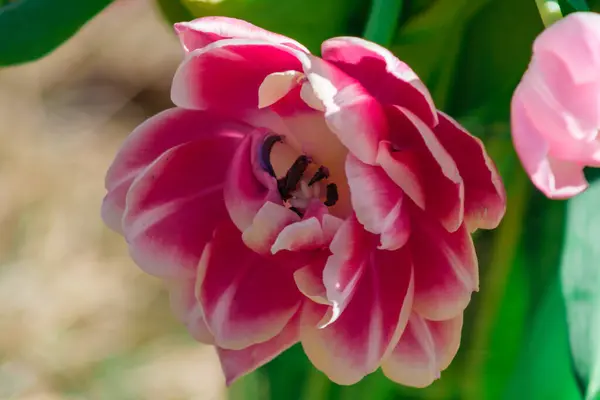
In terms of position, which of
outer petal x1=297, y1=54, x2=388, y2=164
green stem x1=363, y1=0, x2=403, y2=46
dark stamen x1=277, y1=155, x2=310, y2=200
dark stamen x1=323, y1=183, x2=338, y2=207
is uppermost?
outer petal x1=297, y1=54, x2=388, y2=164

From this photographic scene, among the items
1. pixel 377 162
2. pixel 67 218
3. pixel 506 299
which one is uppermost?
pixel 377 162

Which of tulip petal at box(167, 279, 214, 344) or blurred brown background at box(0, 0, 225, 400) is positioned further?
blurred brown background at box(0, 0, 225, 400)

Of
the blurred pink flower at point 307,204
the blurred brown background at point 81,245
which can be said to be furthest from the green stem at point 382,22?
the blurred brown background at point 81,245

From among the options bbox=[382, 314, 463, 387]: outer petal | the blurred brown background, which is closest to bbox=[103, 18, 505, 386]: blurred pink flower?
bbox=[382, 314, 463, 387]: outer petal

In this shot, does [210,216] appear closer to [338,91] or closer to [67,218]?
[338,91]

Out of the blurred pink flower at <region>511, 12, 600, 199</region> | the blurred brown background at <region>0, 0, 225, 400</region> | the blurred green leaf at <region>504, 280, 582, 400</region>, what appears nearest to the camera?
the blurred pink flower at <region>511, 12, 600, 199</region>

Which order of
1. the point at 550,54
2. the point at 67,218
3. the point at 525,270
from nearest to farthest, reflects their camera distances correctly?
the point at 550,54
the point at 525,270
the point at 67,218

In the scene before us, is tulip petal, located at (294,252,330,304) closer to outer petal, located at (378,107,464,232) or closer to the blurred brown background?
outer petal, located at (378,107,464,232)

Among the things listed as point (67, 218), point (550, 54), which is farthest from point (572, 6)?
point (67, 218)
